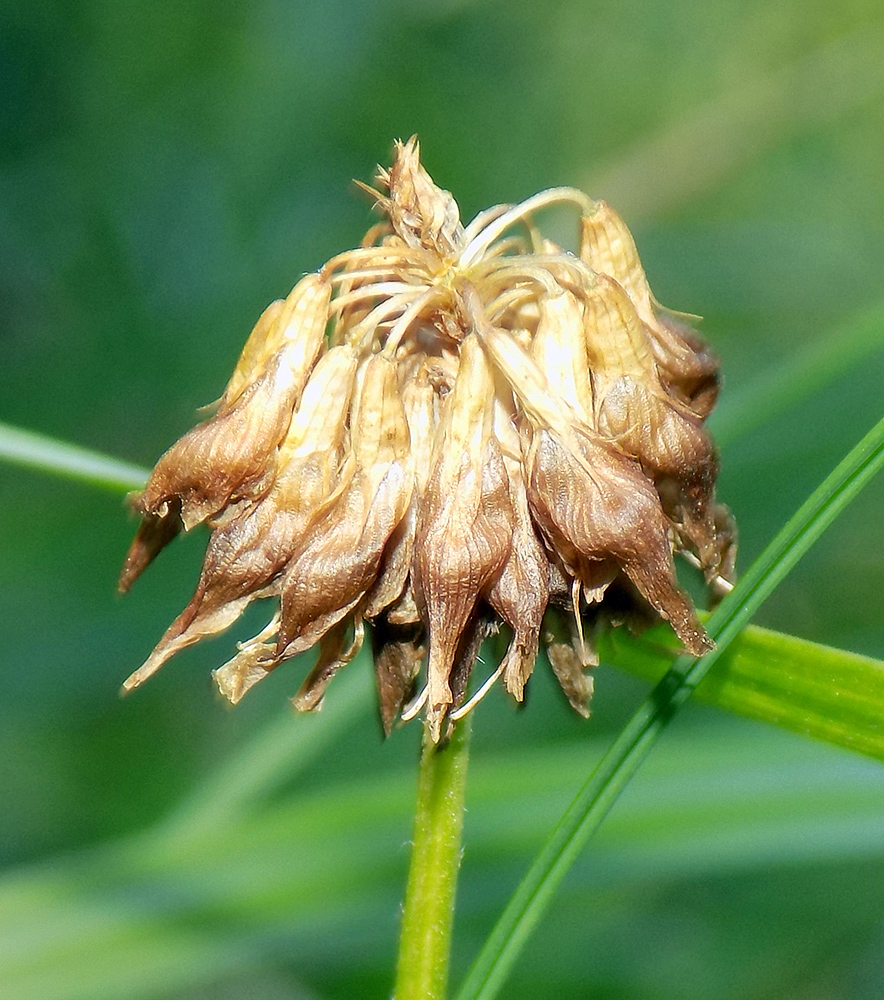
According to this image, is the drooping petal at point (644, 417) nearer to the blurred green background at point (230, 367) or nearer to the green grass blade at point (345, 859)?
the blurred green background at point (230, 367)

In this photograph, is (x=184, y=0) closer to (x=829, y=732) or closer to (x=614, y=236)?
(x=614, y=236)

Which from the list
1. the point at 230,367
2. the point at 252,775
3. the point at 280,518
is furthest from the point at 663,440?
the point at 230,367

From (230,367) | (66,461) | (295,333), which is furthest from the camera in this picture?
(230,367)

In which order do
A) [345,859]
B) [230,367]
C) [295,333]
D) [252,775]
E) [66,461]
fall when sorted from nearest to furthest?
[295,333]
[66,461]
[345,859]
[252,775]
[230,367]

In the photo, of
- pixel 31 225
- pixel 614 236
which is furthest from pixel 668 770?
pixel 31 225

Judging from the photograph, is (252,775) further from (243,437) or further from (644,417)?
(644,417)

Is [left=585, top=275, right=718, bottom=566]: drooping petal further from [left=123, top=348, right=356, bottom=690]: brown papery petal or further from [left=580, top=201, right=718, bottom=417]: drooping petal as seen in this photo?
[left=123, top=348, right=356, bottom=690]: brown papery petal

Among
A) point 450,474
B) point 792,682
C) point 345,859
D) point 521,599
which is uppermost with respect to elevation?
point 450,474
